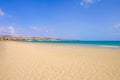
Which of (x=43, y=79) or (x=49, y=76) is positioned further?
(x=49, y=76)

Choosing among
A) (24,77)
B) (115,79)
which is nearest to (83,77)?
(115,79)

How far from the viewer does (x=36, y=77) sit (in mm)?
5688

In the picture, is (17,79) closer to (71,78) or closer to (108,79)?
(71,78)

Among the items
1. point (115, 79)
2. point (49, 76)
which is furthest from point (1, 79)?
point (115, 79)

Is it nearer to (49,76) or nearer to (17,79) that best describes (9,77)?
(17,79)

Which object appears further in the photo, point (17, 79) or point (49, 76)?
point (49, 76)

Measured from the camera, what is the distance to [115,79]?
543 centimetres

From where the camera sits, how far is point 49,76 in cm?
583

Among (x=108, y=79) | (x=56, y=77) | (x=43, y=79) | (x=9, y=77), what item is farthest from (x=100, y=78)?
(x=9, y=77)

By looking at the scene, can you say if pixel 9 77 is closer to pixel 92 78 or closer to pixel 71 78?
pixel 71 78

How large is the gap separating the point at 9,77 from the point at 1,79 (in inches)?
13.6

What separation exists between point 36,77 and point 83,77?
191 centimetres

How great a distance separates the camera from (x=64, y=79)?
543 cm

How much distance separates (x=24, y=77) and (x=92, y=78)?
2733mm
